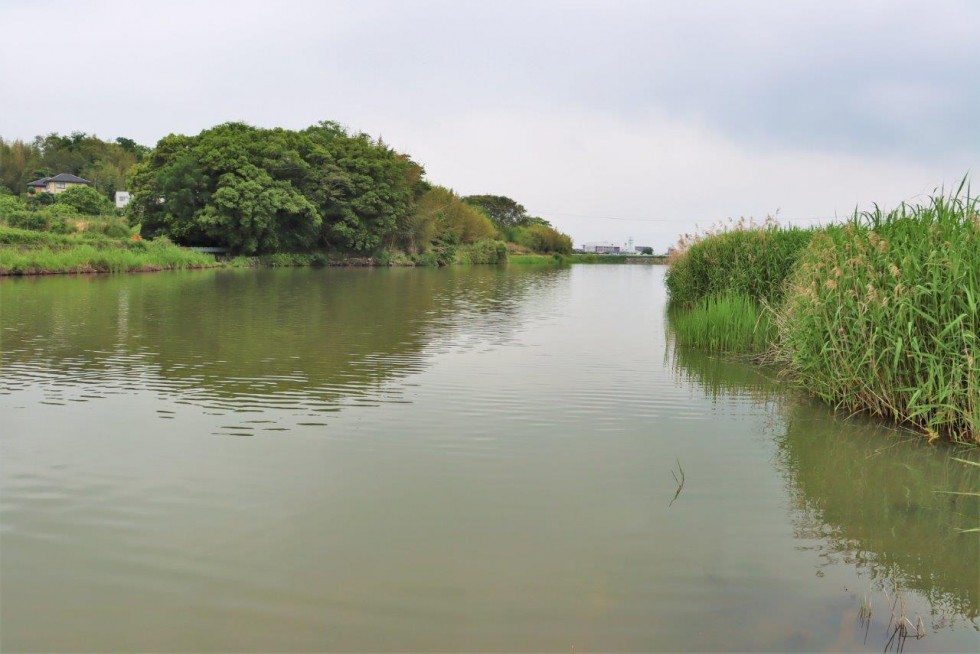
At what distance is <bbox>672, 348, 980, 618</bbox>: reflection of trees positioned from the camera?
4.18 meters

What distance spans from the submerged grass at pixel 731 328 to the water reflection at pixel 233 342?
13.4ft

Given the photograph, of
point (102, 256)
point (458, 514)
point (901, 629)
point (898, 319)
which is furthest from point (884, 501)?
point (102, 256)

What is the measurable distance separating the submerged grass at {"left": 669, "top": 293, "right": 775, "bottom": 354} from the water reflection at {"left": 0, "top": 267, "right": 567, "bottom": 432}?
409 centimetres

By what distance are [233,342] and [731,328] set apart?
926 centimetres

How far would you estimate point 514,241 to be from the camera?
109500 millimetres

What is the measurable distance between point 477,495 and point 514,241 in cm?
10528

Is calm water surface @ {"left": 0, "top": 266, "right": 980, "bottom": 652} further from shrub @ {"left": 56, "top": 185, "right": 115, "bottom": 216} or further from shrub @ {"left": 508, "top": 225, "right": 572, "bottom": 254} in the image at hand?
shrub @ {"left": 508, "top": 225, "right": 572, "bottom": 254}

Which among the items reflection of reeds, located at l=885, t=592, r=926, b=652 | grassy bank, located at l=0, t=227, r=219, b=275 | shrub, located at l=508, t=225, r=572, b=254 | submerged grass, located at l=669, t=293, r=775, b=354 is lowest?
reflection of reeds, located at l=885, t=592, r=926, b=652

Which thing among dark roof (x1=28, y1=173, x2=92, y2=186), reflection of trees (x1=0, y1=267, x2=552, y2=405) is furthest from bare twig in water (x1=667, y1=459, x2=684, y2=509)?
dark roof (x1=28, y1=173, x2=92, y2=186)

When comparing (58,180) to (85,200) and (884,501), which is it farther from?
(884,501)

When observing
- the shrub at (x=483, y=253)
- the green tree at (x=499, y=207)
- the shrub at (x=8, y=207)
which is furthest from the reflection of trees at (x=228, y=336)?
the green tree at (x=499, y=207)

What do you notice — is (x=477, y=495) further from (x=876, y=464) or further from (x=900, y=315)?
(x=900, y=315)

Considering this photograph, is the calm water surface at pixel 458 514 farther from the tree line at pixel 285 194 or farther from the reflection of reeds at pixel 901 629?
the tree line at pixel 285 194

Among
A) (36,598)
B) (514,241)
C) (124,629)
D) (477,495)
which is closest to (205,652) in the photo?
(124,629)
